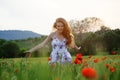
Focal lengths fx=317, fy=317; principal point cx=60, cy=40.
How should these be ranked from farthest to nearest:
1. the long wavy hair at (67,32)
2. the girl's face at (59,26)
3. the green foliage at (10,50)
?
1. the green foliage at (10,50)
2. the long wavy hair at (67,32)
3. the girl's face at (59,26)

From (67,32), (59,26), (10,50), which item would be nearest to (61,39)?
(67,32)

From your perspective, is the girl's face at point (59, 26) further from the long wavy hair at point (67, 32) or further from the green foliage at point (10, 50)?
the green foliage at point (10, 50)

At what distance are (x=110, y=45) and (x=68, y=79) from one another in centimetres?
4446

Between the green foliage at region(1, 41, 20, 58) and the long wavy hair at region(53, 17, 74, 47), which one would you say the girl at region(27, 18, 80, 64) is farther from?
the green foliage at region(1, 41, 20, 58)

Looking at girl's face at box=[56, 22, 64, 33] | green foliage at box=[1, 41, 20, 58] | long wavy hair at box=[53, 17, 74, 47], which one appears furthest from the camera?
green foliage at box=[1, 41, 20, 58]

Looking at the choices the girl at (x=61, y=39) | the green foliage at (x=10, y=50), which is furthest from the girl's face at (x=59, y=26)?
the green foliage at (x=10, y=50)

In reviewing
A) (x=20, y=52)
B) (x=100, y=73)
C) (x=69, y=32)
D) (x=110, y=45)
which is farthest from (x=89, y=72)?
(x=20, y=52)

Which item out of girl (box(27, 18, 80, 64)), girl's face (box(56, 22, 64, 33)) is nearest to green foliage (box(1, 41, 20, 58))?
girl (box(27, 18, 80, 64))

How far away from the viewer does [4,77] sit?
7.65 ft

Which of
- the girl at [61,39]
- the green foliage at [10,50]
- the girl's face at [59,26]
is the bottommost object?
the girl at [61,39]

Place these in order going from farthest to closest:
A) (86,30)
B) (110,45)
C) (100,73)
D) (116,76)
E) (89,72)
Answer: (86,30) < (110,45) < (116,76) < (100,73) < (89,72)

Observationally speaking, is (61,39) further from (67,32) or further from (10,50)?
(10,50)

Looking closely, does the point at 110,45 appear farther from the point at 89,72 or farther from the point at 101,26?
the point at 89,72

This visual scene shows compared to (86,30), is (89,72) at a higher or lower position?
lower
